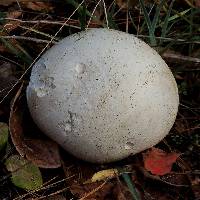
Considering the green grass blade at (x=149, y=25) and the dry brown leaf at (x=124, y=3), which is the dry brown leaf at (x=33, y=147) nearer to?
the green grass blade at (x=149, y=25)

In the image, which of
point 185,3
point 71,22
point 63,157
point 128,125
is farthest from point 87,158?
point 185,3

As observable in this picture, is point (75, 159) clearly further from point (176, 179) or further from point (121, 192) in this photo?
point (176, 179)

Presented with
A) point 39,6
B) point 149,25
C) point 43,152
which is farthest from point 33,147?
point 39,6

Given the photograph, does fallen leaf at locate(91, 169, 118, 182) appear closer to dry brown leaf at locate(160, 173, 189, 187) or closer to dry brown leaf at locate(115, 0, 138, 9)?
dry brown leaf at locate(160, 173, 189, 187)

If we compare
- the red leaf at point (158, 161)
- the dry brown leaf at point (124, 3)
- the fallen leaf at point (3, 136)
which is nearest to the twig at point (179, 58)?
the dry brown leaf at point (124, 3)

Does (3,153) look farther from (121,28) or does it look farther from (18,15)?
(121,28)
